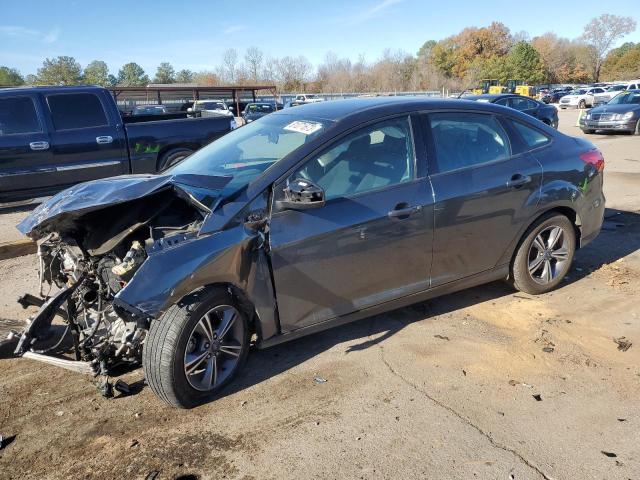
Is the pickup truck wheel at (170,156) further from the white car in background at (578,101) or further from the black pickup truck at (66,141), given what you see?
the white car in background at (578,101)

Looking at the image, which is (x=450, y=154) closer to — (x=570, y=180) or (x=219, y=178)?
(x=570, y=180)

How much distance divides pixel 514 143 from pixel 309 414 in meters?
2.79

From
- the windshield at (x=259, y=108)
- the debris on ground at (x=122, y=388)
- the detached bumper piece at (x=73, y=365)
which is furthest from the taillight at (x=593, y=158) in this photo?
the windshield at (x=259, y=108)

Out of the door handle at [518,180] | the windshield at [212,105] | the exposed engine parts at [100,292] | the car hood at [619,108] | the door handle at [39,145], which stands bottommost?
the exposed engine parts at [100,292]

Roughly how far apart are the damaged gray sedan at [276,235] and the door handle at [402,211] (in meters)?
0.02

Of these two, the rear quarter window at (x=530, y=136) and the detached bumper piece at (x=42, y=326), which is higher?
the rear quarter window at (x=530, y=136)

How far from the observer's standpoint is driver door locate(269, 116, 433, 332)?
321 cm

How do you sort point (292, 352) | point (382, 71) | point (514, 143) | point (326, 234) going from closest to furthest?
point (326, 234)
point (292, 352)
point (514, 143)
point (382, 71)

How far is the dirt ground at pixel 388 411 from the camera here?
259 cm

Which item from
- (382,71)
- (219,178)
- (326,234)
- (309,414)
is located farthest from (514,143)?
(382,71)

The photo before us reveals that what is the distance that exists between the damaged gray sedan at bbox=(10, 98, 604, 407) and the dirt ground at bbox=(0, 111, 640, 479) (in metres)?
0.27

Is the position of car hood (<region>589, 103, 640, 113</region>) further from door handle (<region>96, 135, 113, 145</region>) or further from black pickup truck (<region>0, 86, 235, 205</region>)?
door handle (<region>96, 135, 113, 145</region>)

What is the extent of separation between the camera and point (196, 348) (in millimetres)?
3031

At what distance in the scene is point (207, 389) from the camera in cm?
309
